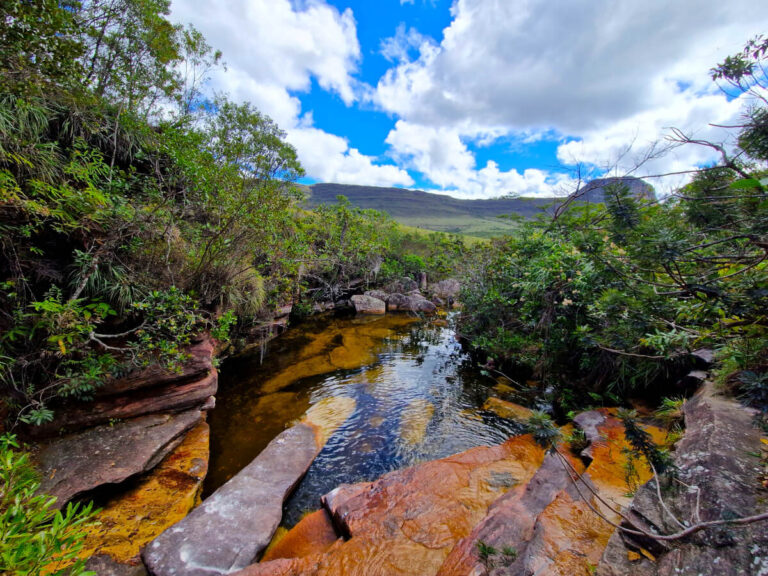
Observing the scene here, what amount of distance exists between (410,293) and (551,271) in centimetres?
1735

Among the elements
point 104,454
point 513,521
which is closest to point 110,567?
point 104,454

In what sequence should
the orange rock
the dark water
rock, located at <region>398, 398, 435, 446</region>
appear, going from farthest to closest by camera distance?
rock, located at <region>398, 398, 435, 446</region>, the dark water, the orange rock

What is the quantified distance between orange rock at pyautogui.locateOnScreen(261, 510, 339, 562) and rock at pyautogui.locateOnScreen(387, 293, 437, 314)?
658 inches

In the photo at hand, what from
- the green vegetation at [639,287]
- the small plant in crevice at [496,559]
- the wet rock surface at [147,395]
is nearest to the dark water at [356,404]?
the wet rock surface at [147,395]

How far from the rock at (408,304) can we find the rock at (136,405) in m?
15.4

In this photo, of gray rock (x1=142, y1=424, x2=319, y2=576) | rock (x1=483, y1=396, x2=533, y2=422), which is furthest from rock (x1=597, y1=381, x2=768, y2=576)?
gray rock (x1=142, y1=424, x2=319, y2=576)

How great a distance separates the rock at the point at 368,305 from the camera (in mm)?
20234

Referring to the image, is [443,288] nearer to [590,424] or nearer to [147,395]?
[590,424]

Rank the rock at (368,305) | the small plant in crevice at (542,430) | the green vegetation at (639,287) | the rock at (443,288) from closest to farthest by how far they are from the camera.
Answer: the green vegetation at (639,287) < the small plant in crevice at (542,430) < the rock at (368,305) < the rock at (443,288)

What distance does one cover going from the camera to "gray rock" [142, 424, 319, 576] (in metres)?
3.66

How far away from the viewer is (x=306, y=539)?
14.0 feet

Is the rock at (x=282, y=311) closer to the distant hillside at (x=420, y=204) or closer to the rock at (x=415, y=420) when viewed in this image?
the rock at (x=415, y=420)

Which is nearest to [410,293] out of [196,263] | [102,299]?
[196,263]

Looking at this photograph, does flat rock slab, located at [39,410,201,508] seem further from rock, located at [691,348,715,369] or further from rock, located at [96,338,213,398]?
rock, located at [691,348,715,369]
